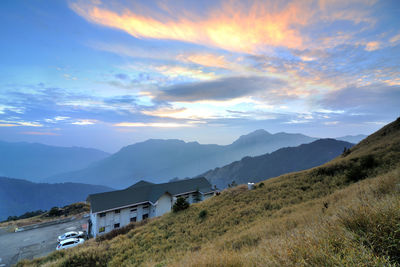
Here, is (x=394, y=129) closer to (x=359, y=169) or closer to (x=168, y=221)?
(x=359, y=169)

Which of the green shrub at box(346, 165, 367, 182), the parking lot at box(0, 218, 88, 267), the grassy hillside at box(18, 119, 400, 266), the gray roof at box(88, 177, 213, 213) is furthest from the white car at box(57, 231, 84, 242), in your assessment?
the green shrub at box(346, 165, 367, 182)

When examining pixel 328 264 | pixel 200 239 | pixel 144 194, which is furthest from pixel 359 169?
pixel 144 194

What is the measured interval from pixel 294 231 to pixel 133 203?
28.9 m

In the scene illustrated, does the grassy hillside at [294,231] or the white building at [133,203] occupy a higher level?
the grassy hillside at [294,231]

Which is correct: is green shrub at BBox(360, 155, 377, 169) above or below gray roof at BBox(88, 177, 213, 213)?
above

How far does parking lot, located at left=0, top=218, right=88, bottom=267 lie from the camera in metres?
19.3

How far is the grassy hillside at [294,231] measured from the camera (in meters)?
2.95

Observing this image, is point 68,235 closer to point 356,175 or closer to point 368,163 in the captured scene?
point 356,175

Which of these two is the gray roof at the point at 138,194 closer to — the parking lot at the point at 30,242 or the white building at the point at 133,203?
the white building at the point at 133,203

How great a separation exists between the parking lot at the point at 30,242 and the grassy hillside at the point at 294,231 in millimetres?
9866

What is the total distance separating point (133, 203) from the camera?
2859 cm

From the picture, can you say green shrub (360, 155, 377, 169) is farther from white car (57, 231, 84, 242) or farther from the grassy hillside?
white car (57, 231, 84, 242)

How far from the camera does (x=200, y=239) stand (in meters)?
10.7

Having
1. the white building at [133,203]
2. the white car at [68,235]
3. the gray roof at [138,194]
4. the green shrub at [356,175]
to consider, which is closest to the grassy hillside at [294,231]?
the green shrub at [356,175]
